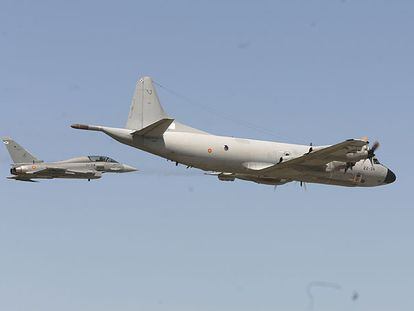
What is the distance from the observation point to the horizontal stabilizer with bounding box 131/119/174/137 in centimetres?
5406

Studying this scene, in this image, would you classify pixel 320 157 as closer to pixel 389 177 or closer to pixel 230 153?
pixel 230 153

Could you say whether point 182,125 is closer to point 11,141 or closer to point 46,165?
point 46,165

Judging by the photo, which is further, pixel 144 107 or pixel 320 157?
pixel 144 107

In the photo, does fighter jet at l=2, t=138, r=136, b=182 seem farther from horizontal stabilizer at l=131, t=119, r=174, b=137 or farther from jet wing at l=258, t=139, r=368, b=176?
jet wing at l=258, t=139, r=368, b=176

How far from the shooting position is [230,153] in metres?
56.9

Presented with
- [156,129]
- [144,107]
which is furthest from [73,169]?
[156,129]

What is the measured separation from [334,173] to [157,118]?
1419 cm

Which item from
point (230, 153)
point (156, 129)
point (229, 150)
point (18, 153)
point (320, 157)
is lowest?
point (230, 153)

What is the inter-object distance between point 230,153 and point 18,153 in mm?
46527

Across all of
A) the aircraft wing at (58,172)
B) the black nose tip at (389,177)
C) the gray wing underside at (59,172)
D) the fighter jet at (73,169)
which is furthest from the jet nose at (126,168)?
the black nose tip at (389,177)

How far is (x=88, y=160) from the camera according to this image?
88.2 metres

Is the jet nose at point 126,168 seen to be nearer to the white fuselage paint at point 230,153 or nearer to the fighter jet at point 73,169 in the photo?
the fighter jet at point 73,169

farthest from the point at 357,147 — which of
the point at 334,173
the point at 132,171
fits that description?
the point at 132,171

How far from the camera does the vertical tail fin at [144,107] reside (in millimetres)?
56938
